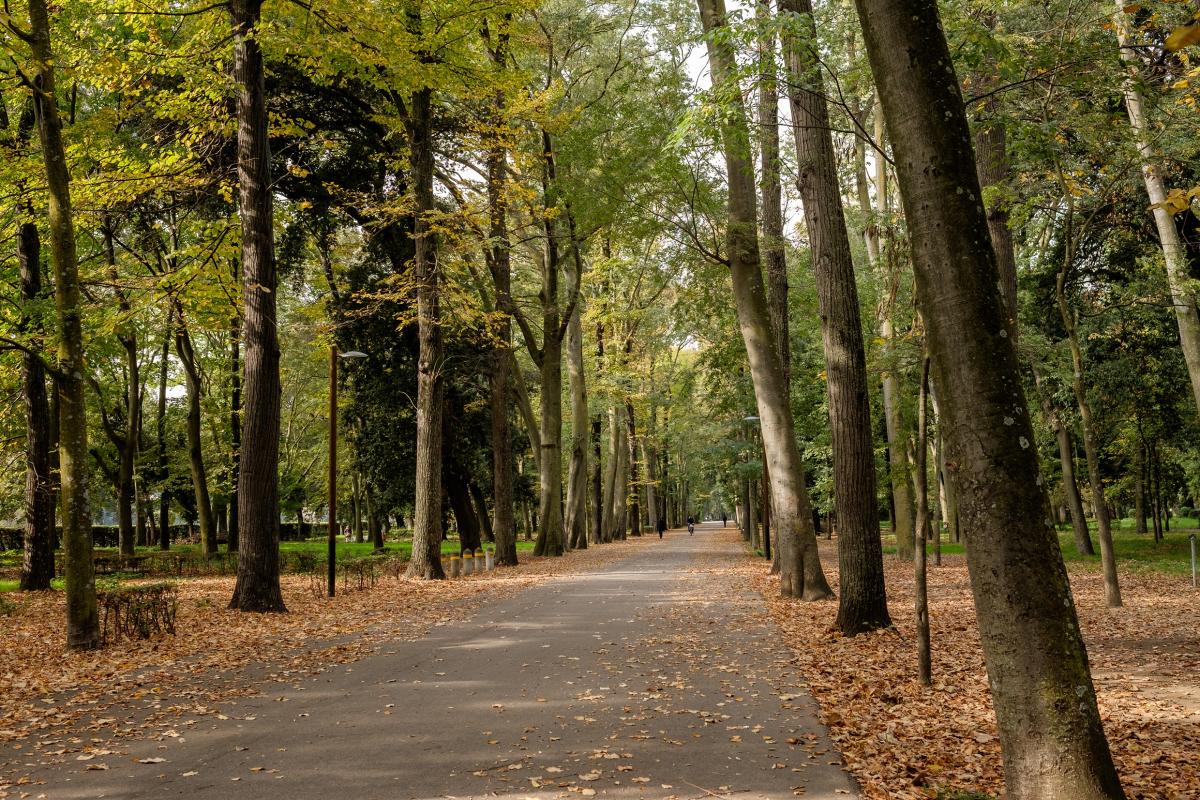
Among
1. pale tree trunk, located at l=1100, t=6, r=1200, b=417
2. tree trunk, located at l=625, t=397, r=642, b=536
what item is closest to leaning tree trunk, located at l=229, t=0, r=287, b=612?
pale tree trunk, located at l=1100, t=6, r=1200, b=417

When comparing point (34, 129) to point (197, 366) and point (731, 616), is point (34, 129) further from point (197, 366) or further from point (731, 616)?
point (731, 616)

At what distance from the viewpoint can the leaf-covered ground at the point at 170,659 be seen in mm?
6324

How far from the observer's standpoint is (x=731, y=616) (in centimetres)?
1254

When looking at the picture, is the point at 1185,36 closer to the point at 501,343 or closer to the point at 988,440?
the point at 988,440

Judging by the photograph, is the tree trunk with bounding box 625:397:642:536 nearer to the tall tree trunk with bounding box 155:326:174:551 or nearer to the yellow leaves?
the tall tree trunk with bounding box 155:326:174:551

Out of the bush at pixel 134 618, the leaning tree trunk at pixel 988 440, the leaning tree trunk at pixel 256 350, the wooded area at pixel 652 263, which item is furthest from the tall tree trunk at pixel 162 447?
the leaning tree trunk at pixel 988 440

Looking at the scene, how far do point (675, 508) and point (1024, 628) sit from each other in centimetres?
8970

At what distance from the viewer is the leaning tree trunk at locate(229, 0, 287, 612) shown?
43.7ft

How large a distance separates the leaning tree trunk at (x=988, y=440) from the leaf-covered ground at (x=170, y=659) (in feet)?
18.4

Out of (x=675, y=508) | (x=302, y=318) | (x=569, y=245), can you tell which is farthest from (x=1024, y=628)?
(x=675, y=508)

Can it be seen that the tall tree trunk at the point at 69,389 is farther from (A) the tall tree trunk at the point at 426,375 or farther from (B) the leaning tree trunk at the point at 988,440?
(B) the leaning tree trunk at the point at 988,440

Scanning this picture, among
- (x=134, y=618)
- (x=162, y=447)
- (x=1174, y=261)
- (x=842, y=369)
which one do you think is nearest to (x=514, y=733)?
(x=842, y=369)

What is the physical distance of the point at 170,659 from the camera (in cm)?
927

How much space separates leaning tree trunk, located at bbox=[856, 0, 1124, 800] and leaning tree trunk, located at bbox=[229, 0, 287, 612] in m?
11.8
